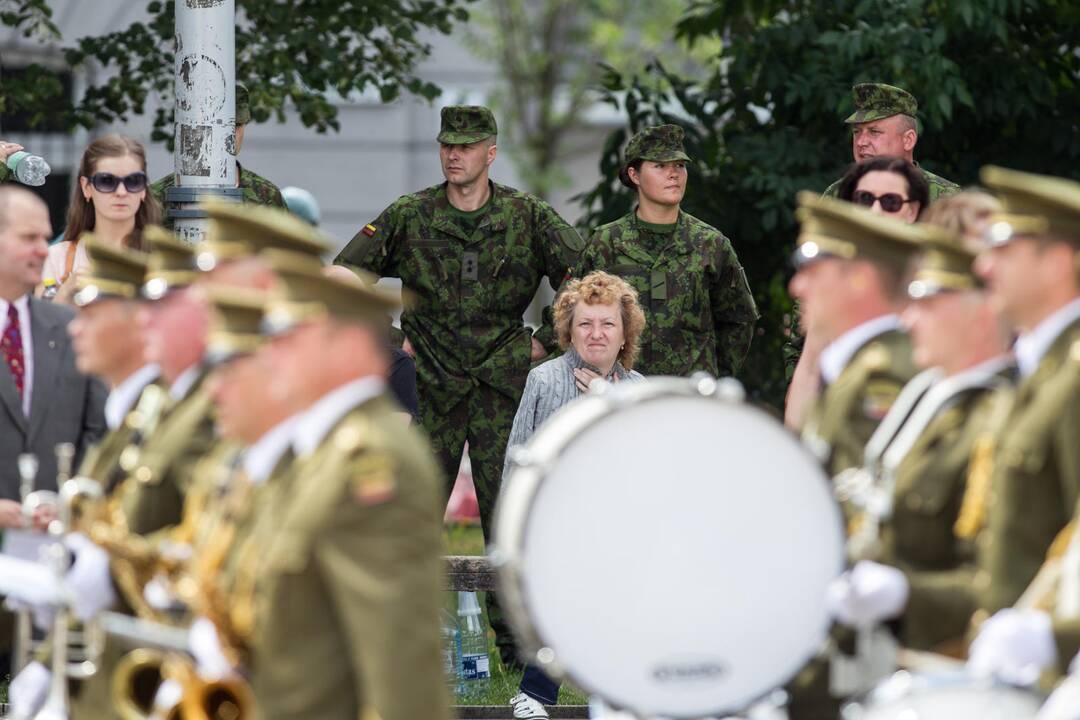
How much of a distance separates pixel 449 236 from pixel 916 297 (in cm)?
507

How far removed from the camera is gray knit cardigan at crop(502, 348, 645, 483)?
8656mm

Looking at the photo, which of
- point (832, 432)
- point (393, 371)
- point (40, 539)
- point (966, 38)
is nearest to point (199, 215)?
point (393, 371)

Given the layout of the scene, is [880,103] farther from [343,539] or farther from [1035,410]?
[343,539]

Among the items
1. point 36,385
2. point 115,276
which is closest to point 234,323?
point 115,276

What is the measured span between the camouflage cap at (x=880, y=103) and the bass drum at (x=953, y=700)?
522cm

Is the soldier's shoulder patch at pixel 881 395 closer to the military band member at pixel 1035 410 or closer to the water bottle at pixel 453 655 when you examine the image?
the military band member at pixel 1035 410

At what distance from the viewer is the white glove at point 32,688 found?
5.55m

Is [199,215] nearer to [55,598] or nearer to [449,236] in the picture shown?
[449,236]

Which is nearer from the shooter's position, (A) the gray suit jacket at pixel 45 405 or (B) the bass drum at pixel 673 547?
(B) the bass drum at pixel 673 547

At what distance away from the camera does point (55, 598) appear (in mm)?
5344

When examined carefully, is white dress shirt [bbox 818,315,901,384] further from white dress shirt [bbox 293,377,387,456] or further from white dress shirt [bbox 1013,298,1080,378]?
white dress shirt [bbox 293,377,387,456]

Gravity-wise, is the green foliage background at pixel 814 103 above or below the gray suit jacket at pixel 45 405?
above

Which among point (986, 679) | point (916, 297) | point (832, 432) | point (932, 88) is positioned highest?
point (932, 88)

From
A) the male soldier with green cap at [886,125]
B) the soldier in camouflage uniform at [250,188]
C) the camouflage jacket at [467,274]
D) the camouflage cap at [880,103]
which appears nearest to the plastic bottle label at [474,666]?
the camouflage jacket at [467,274]
